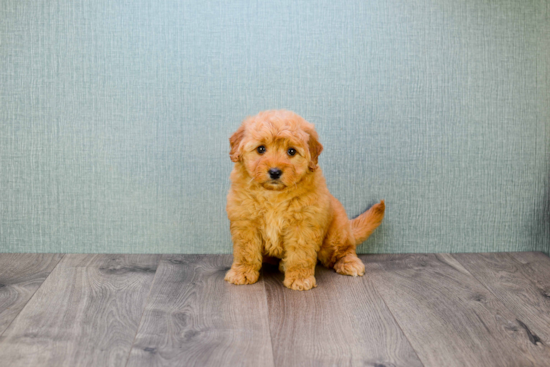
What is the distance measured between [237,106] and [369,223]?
0.83 metres

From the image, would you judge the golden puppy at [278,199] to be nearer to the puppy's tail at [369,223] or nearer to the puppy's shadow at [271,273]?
the puppy's shadow at [271,273]

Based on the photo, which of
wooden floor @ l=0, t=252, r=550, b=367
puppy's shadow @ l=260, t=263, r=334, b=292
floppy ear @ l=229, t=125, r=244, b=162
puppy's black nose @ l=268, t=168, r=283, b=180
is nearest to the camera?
wooden floor @ l=0, t=252, r=550, b=367

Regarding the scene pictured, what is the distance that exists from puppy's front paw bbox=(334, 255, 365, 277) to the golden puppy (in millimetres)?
148

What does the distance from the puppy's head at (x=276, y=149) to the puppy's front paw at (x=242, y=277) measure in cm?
40

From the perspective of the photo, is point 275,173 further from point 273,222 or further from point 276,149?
point 273,222

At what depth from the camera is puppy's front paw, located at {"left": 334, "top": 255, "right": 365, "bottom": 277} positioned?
7.61ft

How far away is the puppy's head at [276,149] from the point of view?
1.99 meters

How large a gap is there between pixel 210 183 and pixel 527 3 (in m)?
1.73

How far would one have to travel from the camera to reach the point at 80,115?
97.2 inches

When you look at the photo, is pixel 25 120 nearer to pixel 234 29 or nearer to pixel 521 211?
pixel 234 29

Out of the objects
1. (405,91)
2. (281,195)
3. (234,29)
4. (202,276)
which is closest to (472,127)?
(405,91)

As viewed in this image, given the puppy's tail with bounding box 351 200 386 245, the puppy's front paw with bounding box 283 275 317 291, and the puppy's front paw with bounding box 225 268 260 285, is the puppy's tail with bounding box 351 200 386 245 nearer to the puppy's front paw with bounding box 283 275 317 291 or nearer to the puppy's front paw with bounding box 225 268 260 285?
the puppy's front paw with bounding box 283 275 317 291

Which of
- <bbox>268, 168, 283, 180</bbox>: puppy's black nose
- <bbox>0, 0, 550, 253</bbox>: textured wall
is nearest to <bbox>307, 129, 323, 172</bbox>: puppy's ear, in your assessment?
<bbox>268, 168, 283, 180</bbox>: puppy's black nose

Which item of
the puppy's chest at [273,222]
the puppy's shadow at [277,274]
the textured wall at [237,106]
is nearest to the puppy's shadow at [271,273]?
the puppy's shadow at [277,274]
